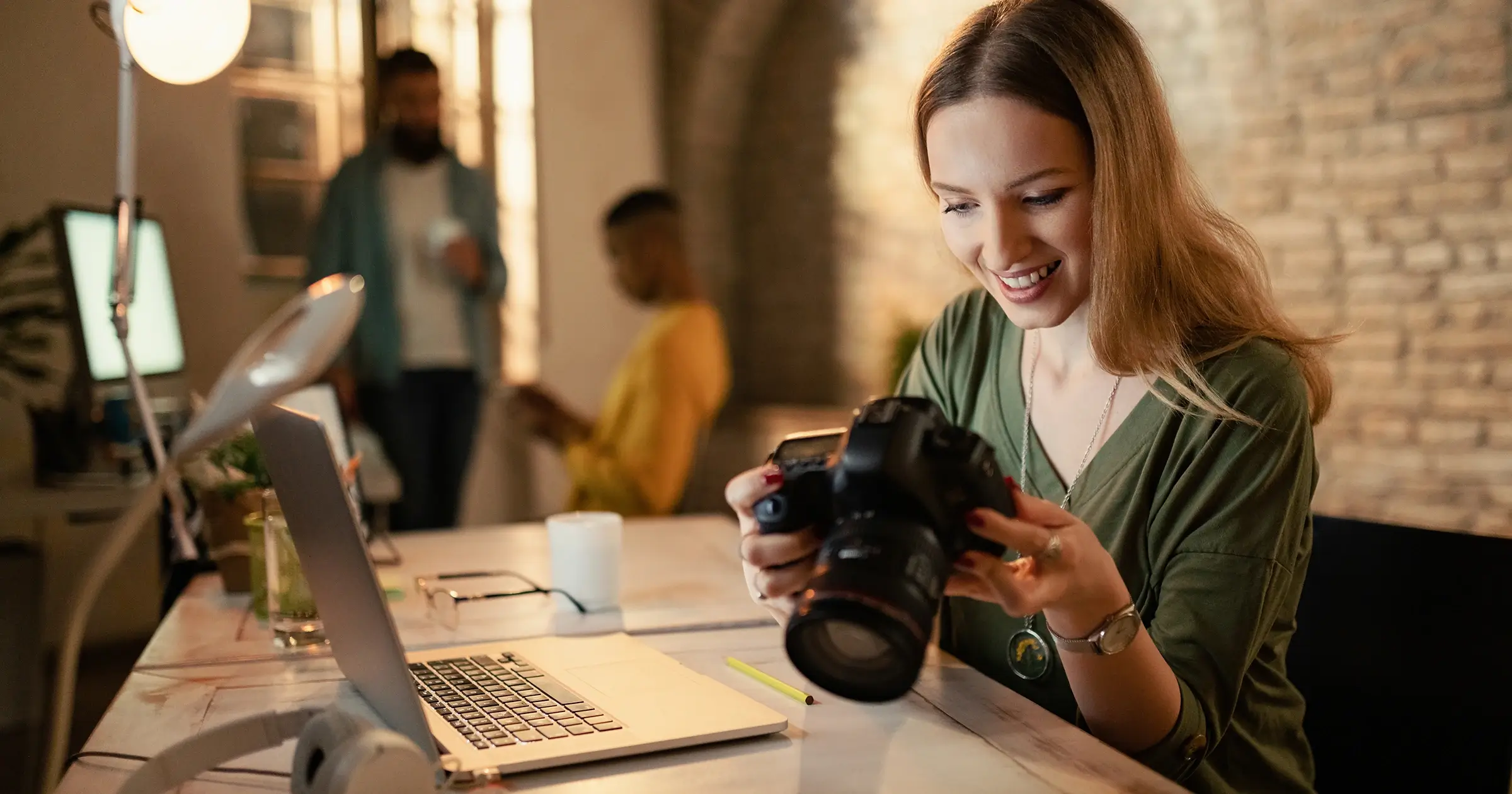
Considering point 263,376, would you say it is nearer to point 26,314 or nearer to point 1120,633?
point 1120,633

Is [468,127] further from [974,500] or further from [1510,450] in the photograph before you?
[974,500]

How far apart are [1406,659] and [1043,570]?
50 centimetres

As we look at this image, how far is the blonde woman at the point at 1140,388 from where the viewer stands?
102cm

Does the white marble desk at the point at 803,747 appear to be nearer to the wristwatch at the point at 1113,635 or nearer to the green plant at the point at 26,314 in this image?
the wristwatch at the point at 1113,635

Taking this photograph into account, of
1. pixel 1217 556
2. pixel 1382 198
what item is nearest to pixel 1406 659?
pixel 1217 556

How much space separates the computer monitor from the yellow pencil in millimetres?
1243

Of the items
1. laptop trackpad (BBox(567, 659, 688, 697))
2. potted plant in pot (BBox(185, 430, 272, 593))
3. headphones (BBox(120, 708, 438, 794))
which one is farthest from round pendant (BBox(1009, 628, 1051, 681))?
potted plant in pot (BBox(185, 430, 272, 593))

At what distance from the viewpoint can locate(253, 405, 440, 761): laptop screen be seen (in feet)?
2.66

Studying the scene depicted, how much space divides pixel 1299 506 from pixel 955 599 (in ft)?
1.30

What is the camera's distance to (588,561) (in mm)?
1344

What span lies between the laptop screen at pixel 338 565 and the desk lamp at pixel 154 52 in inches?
18.9

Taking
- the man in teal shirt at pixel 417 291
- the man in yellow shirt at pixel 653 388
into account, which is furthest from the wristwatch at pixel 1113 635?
the man in teal shirt at pixel 417 291

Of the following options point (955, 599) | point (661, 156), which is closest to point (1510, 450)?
point (955, 599)

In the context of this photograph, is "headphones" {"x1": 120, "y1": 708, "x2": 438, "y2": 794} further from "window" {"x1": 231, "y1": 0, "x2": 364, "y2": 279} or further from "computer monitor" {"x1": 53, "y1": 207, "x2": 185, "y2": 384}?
"window" {"x1": 231, "y1": 0, "x2": 364, "y2": 279}
